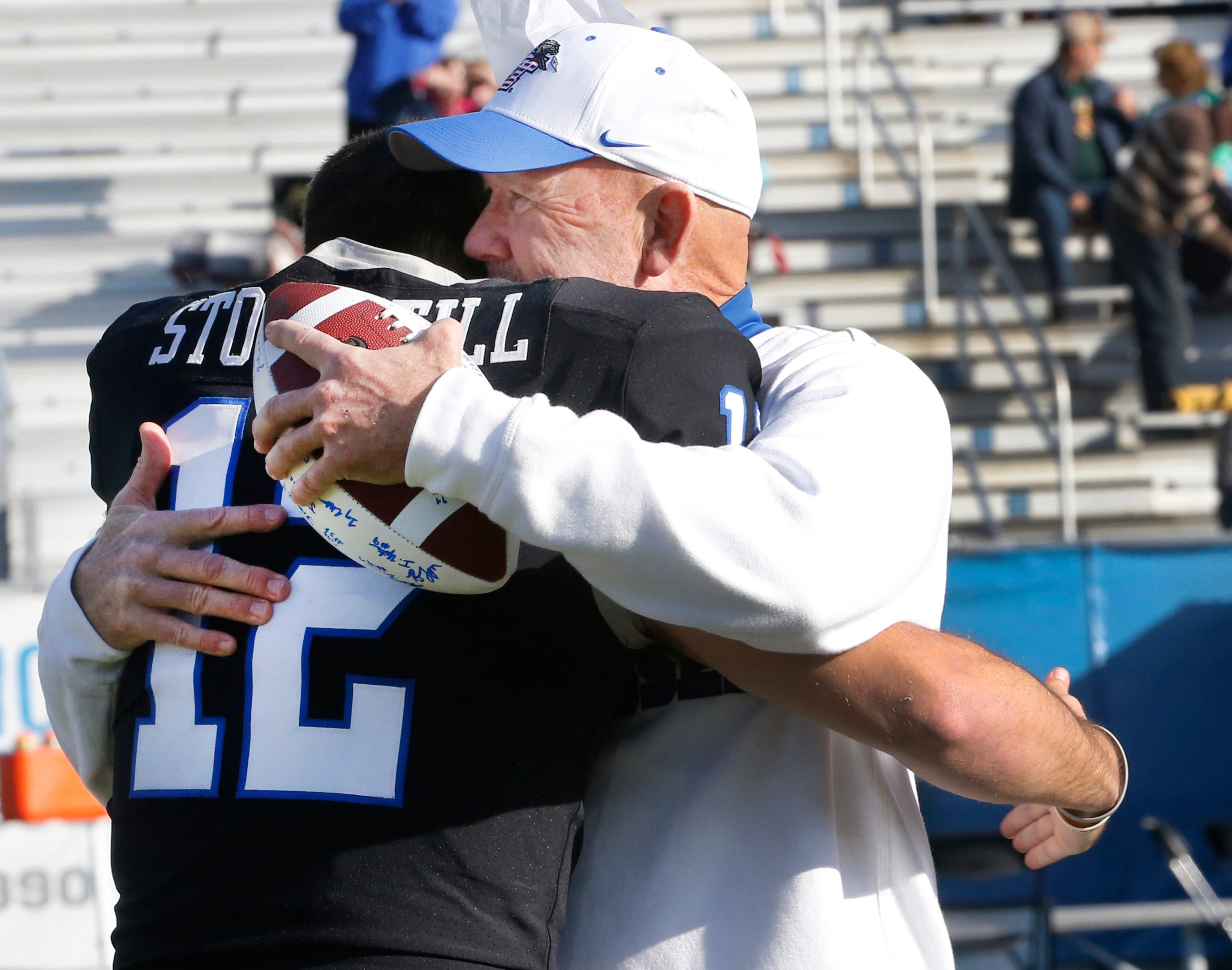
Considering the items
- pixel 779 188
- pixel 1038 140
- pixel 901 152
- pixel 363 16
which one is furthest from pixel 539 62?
pixel 901 152

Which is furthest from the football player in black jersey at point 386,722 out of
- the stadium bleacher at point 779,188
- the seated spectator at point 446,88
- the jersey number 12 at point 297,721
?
the stadium bleacher at point 779,188

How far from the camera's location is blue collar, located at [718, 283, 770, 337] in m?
1.70

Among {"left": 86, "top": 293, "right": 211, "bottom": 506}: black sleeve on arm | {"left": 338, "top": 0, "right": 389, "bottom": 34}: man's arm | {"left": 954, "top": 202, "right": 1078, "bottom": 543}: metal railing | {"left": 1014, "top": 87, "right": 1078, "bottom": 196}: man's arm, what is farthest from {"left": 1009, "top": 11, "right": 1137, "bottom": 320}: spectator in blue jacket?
{"left": 86, "top": 293, "right": 211, "bottom": 506}: black sleeve on arm

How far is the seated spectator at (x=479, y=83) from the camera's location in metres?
7.01

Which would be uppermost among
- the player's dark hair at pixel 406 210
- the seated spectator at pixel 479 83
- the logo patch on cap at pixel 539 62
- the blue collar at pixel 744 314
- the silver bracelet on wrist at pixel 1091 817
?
the logo patch on cap at pixel 539 62

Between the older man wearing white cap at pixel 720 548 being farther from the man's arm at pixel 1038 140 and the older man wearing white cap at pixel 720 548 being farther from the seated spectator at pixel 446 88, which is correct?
the man's arm at pixel 1038 140

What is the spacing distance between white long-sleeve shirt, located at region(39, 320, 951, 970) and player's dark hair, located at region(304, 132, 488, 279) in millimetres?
427

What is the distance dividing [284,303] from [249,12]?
32.7 feet

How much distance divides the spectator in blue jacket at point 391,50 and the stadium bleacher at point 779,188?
2.06 m

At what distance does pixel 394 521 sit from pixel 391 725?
187 millimetres

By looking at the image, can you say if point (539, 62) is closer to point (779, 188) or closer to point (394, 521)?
point (394, 521)

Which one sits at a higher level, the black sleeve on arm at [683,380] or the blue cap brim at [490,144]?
the blue cap brim at [490,144]

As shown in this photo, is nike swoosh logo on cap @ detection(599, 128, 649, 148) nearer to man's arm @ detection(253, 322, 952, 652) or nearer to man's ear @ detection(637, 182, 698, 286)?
man's ear @ detection(637, 182, 698, 286)

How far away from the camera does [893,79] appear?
899cm
